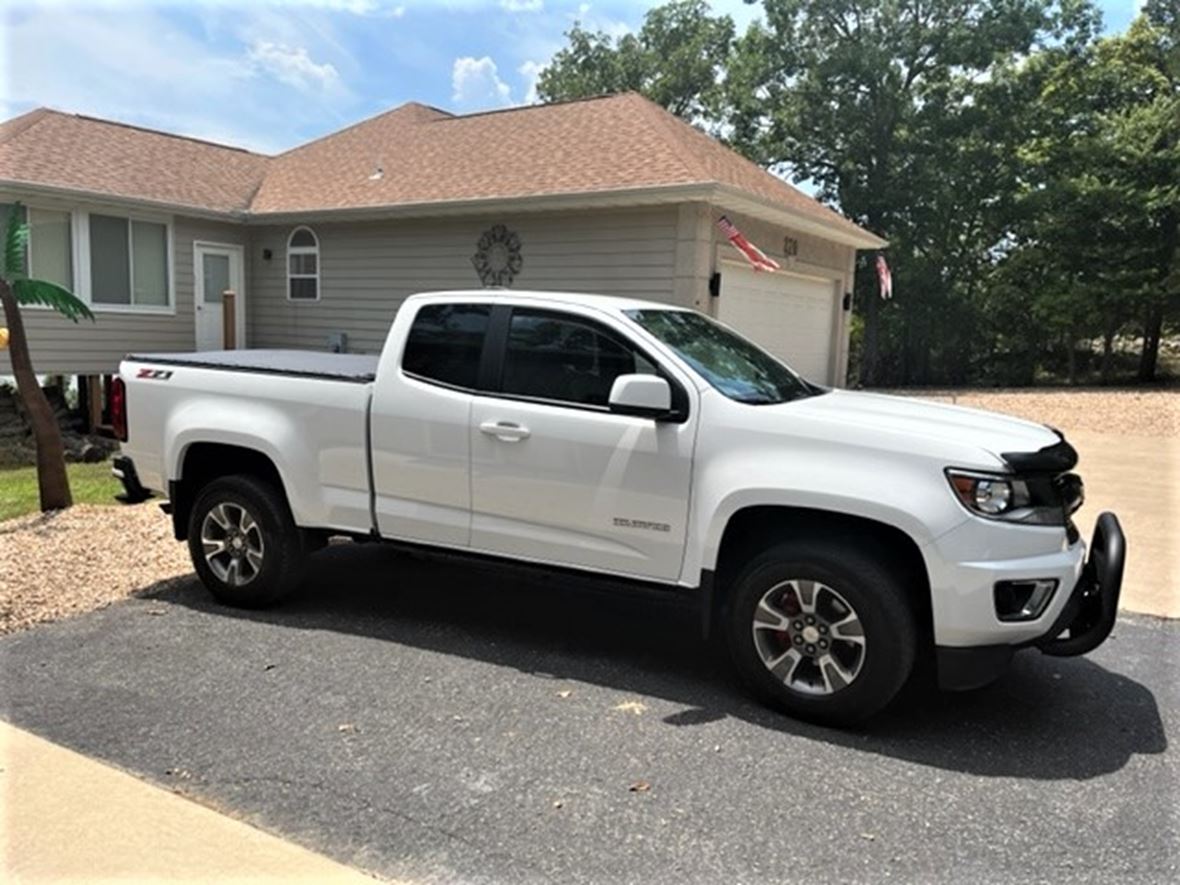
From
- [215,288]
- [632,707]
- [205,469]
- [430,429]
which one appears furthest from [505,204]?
[632,707]

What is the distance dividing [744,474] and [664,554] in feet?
1.92

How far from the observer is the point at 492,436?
192 inches

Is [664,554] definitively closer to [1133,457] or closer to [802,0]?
[1133,457]

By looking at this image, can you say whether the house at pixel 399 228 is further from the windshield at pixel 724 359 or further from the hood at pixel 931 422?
the hood at pixel 931 422

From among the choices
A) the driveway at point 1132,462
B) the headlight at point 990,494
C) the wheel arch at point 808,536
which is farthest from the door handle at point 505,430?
the driveway at point 1132,462

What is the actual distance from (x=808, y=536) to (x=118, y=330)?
13.9m

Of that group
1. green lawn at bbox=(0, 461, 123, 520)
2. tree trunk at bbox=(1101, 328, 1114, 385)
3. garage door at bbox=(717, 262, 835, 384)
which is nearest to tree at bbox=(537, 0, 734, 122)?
tree trunk at bbox=(1101, 328, 1114, 385)

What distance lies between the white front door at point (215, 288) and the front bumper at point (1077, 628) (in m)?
14.5

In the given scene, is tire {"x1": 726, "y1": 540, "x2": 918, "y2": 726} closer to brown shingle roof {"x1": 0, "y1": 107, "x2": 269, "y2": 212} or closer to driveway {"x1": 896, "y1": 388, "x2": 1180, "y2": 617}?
driveway {"x1": 896, "y1": 388, "x2": 1180, "y2": 617}

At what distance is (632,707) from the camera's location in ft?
14.3

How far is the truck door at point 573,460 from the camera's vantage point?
450 cm

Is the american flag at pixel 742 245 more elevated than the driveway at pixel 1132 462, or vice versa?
the american flag at pixel 742 245

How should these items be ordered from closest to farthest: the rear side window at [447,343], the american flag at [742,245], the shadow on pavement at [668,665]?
the shadow on pavement at [668,665]
the rear side window at [447,343]
the american flag at [742,245]

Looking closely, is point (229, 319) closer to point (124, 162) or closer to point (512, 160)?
point (124, 162)
